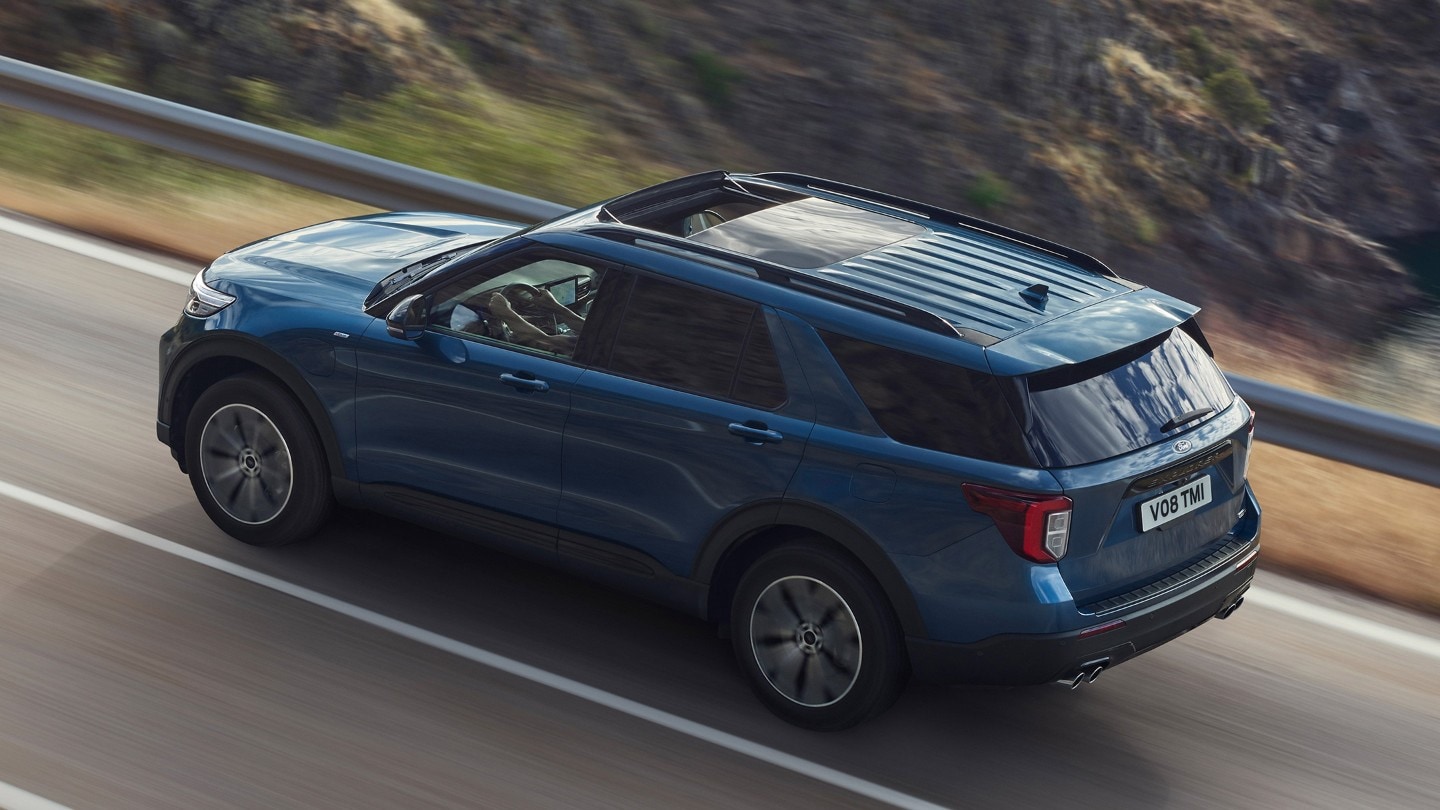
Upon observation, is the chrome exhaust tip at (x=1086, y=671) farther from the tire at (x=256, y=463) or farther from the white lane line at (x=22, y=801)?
the white lane line at (x=22, y=801)

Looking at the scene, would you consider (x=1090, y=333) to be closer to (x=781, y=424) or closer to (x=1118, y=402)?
(x=1118, y=402)

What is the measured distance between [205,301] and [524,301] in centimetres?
145

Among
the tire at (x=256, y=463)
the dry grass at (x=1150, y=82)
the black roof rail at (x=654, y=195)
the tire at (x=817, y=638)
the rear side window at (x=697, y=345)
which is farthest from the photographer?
the dry grass at (x=1150, y=82)

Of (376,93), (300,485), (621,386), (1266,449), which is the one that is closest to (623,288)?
(621,386)

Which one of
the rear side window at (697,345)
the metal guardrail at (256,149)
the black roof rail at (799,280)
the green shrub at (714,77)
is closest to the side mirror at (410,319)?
the black roof rail at (799,280)

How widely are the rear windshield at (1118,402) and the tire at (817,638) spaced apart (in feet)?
2.64

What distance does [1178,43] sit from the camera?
985 inches

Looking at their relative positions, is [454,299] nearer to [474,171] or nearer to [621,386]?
[621,386]

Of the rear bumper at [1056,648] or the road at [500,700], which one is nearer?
the rear bumper at [1056,648]

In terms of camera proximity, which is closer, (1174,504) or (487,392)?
(1174,504)

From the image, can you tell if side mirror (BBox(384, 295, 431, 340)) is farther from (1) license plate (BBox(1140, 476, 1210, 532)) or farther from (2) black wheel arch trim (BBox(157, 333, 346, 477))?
(1) license plate (BBox(1140, 476, 1210, 532))

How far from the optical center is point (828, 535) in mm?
5277

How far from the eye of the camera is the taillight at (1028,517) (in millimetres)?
4910

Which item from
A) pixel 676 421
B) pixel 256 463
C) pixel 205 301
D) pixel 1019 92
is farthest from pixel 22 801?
pixel 1019 92
